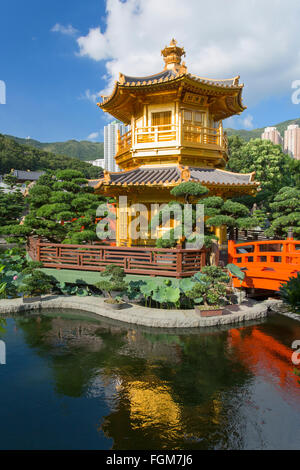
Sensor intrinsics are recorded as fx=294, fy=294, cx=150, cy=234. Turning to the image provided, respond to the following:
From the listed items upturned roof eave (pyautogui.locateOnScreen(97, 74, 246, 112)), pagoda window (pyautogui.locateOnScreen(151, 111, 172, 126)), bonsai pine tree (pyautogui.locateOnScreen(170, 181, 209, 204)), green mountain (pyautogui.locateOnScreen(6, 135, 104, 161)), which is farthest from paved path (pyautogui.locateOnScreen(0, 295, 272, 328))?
green mountain (pyautogui.locateOnScreen(6, 135, 104, 161))

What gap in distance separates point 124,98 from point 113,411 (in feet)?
43.6

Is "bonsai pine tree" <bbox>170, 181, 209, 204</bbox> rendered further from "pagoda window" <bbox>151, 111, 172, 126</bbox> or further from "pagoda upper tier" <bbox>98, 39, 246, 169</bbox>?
"pagoda window" <bbox>151, 111, 172, 126</bbox>

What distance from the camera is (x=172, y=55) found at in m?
16.3

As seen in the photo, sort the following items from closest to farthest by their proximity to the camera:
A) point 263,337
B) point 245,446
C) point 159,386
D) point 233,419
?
point 245,446 → point 233,419 → point 159,386 → point 263,337

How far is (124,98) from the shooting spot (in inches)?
560

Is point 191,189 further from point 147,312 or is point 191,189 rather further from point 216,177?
point 147,312

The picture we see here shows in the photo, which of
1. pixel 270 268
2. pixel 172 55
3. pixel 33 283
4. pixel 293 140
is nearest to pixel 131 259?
pixel 33 283

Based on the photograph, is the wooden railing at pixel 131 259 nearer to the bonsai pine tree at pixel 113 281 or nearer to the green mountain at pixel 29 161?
the bonsai pine tree at pixel 113 281

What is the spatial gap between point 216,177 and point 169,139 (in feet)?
9.19

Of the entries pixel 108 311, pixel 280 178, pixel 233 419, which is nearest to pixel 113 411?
pixel 233 419

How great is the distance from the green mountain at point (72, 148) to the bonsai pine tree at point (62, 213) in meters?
137

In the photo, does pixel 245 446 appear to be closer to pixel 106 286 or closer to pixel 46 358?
pixel 46 358

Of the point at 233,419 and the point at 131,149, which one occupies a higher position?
the point at 131,149

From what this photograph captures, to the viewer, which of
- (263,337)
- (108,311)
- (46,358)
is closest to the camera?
(46,358)
